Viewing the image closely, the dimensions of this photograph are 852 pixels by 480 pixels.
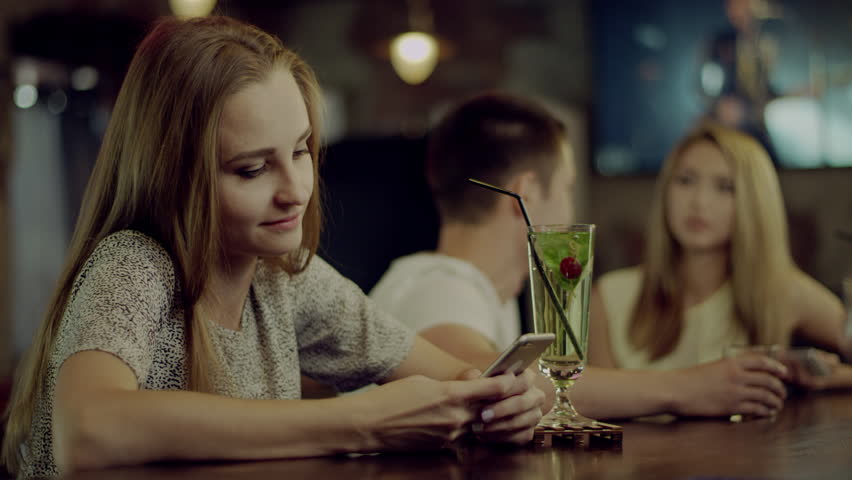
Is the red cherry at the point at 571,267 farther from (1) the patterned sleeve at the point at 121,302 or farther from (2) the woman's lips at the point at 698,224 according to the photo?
(2) the woman's lips at the point at 698,224

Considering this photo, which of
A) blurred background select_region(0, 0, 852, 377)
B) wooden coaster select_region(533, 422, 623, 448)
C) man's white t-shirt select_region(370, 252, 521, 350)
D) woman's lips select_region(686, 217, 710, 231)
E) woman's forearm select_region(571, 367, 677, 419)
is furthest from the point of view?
blurred background select_region(0, 0, 852, 377)

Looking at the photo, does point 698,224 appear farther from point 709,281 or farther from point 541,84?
point 541,84

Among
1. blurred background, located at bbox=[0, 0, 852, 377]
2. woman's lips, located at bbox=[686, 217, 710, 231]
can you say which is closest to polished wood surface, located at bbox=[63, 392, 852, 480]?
woman's lips, located at bbox=[686, 217, 710, 231]

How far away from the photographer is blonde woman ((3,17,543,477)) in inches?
37.0

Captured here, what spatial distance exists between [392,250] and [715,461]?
1.58 metres

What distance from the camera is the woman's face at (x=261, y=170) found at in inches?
44.4

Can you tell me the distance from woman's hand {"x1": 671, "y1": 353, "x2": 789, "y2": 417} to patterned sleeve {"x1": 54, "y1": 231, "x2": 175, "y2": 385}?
751mm

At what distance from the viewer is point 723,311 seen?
2463 mm

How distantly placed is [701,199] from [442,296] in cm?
102

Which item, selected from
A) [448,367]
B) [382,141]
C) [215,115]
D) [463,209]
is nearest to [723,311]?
[463,209]

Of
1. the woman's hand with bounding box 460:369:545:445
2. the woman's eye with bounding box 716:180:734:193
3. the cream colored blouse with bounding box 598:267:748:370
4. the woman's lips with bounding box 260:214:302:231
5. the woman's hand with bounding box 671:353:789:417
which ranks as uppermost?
the woman's lips with bounding box 260:214:302:231

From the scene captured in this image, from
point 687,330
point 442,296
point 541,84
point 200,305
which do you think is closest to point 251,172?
point 200,305

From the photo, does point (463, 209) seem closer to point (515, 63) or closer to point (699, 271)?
point (699, 271)

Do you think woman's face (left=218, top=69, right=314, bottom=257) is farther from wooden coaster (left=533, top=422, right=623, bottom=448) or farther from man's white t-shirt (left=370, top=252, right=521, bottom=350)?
man's white t-shirt (left=370, top=252, right=521, bottom=350)
